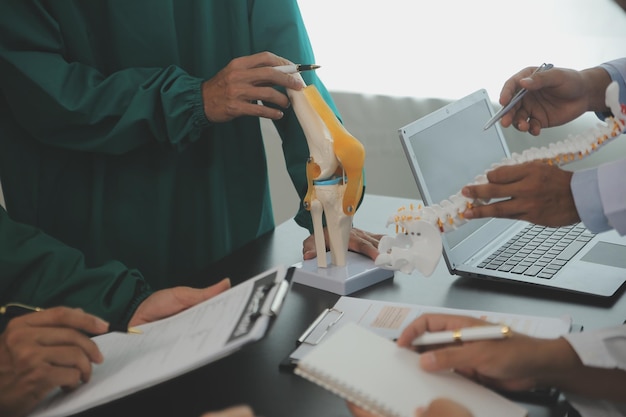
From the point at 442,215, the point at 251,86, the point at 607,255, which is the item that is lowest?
the point at 607,255

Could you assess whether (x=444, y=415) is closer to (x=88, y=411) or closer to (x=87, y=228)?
(x=88, y=411)

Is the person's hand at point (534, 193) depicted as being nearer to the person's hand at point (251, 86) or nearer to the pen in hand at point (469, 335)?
the pen in hand at point (469, 335)

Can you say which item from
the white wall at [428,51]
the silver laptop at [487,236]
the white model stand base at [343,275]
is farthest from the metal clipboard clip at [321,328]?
the white wall at [428,51]

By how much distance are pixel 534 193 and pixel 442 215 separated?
0.60ft

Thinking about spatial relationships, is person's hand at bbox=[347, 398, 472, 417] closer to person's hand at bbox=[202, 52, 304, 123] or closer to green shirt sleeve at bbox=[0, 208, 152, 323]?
green shirt sleeve at bbox=[0, 208, 152, 323]

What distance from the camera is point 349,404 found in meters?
1.06

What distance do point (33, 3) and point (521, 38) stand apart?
1901mm

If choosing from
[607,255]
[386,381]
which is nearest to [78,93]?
[386,381]

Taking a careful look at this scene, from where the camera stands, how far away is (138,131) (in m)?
1.70

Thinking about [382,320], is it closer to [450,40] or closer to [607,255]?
[607,255]

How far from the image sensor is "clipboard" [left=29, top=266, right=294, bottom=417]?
3.34ft

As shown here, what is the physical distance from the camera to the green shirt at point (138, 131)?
1.66 m

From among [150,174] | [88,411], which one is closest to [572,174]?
[88,411]

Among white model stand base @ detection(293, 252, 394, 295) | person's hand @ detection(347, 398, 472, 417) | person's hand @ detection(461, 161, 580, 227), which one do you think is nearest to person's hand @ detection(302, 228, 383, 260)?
white model stand base @ detection(293, 252, 394, 295)
